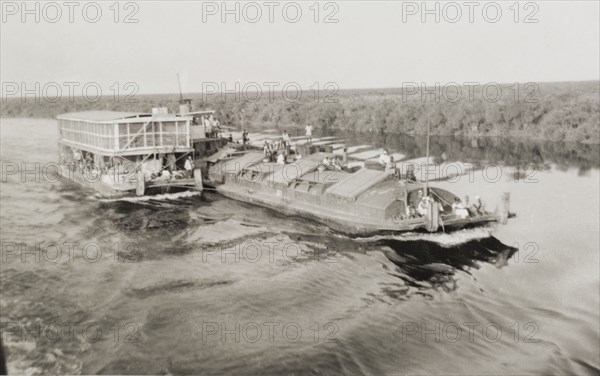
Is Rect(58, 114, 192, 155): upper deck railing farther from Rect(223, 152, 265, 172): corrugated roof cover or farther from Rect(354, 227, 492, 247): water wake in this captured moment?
Rect(354, 227, 492, 247): water wake

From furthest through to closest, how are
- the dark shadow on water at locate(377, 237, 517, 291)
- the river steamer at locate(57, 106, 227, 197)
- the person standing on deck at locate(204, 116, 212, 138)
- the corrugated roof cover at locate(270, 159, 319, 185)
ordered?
the person standing on deck at locate(204, 116, 212, 138) → the river steamer at locate(57, 106, 227, 197) → the corrugated roof cover at locate(270, 159, 319, 185) → the dark shadow on water at locate(377, 237, 517, 291)

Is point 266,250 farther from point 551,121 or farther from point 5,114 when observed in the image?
point 5,114

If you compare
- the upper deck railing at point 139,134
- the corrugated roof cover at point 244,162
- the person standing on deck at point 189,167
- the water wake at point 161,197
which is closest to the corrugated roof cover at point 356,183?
the corrugated roof cover at point 244,162

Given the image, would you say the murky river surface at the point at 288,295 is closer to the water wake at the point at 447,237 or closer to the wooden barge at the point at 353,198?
the water wake at the point at 447,237

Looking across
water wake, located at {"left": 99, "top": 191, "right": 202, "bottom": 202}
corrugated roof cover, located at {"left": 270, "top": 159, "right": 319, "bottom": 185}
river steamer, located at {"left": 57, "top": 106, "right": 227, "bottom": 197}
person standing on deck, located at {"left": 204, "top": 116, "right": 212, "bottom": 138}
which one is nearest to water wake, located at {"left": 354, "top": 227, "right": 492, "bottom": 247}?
corrugated roof cover, located at {"left": 270, "top": 159, "right": 319, "bottom": 185}

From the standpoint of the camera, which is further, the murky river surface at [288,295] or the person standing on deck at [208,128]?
the person standing on deck at [208,128]

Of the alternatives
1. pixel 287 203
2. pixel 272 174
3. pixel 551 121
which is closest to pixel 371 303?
pixel 287 203

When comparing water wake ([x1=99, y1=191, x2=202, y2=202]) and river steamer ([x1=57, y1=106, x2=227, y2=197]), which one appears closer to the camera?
river steamer ([x1=57, y1=106, x2=227, y2=197])
